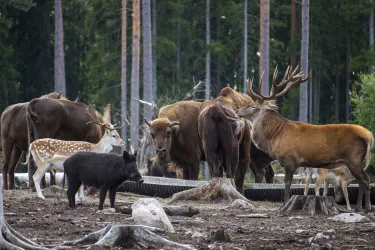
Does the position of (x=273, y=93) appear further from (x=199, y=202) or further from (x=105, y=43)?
(x=105, y=43)

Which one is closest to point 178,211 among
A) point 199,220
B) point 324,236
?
point 199,220

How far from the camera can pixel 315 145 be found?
1616 cm

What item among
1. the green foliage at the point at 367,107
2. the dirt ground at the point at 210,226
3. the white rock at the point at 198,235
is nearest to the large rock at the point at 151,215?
the dirt ground at the point at 210,226

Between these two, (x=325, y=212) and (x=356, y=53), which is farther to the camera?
(x=356, y=53)

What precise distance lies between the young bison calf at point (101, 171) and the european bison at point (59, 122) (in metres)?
4.31

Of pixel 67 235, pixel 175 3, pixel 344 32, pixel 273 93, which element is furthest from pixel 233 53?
pixel 67 235

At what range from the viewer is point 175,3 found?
185 feet

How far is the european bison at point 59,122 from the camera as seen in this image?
1998 centimetres

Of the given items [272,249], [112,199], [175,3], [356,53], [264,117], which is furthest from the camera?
[175,3]

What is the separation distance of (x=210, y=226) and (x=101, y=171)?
241cm

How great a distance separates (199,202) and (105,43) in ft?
130

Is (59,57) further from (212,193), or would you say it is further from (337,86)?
(212,193)

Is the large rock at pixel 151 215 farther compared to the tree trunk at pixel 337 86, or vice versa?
the tree trunk at pixel 337 86

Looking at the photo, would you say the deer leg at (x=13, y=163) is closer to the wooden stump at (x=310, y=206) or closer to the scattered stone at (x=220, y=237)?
the wooden stump at (x=310, y=206)
